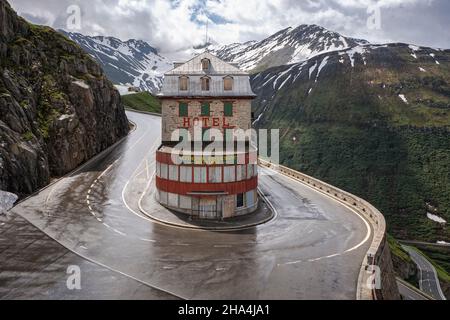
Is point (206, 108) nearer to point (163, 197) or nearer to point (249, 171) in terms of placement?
point (249, 171)

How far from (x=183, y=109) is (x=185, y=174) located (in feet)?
30.3

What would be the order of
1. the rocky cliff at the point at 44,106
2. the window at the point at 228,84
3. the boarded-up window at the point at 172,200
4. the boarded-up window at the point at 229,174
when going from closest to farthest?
1. the boarded-up window at the point at 229,174
2. the boarded-up window at the point at 172,200
3. the rocky cliff at the point at 44,106
4. the window at the point at 228,84

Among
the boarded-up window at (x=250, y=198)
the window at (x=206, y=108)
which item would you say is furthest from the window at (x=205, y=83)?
the boarded-up window at (x=250, y=198)

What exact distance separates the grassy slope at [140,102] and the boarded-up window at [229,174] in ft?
266

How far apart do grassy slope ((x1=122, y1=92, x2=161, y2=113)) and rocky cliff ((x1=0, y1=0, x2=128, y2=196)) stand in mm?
49494

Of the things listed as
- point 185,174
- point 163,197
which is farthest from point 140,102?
point 185,174

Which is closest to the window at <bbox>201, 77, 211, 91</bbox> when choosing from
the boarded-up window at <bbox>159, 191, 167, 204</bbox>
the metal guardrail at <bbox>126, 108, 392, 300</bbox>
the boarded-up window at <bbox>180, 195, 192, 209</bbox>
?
the boarded-up window at <bbox>159, 191, 167, 204</bbox>

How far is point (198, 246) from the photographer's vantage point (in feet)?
94.4

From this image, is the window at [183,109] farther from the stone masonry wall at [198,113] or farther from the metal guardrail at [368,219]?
the metal guardrail at [368,219]

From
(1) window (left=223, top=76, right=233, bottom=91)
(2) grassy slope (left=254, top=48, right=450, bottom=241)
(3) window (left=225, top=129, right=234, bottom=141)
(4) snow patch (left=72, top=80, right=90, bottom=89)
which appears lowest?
(2) grassy slope (left=254, top=48, right=450, bottom=241)

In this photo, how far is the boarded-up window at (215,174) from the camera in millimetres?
35969

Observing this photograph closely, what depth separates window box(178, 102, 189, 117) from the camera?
139 ft

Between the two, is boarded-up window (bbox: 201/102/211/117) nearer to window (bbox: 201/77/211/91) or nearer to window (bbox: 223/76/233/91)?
window (bbox: 201/77/211/91)
